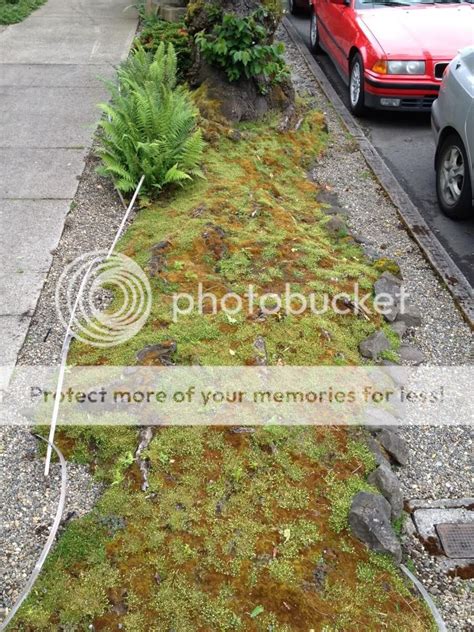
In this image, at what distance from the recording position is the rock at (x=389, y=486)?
3553mm

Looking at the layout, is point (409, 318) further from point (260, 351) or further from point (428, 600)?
point (428, 600)

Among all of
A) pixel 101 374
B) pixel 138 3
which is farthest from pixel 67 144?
pixel 138 3

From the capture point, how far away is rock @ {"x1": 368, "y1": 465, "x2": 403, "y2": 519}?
3553 mm

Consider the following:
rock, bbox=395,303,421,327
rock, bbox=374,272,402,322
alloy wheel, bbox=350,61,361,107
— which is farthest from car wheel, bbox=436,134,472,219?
alloy wheel, bbox=350,61,361,107

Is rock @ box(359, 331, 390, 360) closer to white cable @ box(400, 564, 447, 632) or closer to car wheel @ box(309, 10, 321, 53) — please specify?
white cable @ box(400, 564, 447, 632)

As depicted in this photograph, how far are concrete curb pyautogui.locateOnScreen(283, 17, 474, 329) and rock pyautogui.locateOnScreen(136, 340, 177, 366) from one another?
2.40 m

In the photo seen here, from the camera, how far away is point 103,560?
3.12m

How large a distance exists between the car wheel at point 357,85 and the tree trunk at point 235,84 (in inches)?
44.3

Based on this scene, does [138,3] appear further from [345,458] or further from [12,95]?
[345,458]

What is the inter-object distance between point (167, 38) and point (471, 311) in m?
6.33

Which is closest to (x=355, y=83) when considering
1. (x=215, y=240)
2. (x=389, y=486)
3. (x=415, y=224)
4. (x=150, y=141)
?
(x=415, y=224)

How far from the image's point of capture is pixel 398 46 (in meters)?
8.32

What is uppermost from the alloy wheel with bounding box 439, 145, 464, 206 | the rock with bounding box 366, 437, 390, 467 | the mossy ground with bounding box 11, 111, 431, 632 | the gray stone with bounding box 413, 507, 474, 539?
the alloy wheel with bounding box 439, 145, 464, 206

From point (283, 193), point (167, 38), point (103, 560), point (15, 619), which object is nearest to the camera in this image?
point (15, 619)
